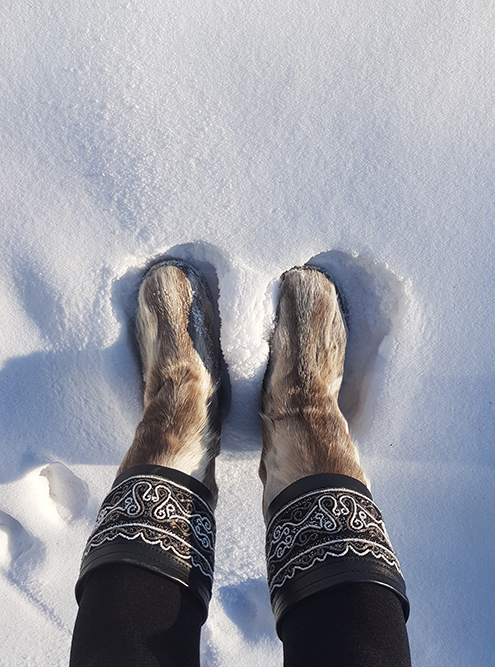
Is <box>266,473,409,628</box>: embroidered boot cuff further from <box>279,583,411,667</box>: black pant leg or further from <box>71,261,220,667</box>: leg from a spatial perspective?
<box>71,261,220,667</box>: leg

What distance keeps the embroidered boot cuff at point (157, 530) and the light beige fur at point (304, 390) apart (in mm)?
169

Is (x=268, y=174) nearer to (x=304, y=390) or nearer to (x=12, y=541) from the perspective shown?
(x=304, y=390)

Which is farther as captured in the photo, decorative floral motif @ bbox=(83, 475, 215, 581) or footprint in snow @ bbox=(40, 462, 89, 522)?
footprint in snow @ bbox=(40, 462, 89, 522)

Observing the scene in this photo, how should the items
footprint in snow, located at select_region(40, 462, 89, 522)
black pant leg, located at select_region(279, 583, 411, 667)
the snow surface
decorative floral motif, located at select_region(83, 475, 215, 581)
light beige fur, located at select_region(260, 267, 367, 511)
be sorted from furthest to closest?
footprint in snow, located at select_region(40, 462, 89, 522), the snow surface, light beige fur, located at select_region(260, 267, 367, 511), decorative floral motif, located at select_region(83, 475, 215, 581), black pant leg, located at select_region(279, 583, 411, 667)

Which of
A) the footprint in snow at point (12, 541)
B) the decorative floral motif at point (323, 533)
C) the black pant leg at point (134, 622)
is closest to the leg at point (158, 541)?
the black pant leg at point (134, 622)

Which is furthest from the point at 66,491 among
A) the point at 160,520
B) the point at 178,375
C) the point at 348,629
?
the point at 348,629

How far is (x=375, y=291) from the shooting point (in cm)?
115

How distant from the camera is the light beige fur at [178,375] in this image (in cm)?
92

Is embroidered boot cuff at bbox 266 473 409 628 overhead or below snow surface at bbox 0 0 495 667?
below

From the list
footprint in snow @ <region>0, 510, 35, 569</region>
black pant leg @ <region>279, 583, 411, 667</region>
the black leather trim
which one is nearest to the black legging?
black pant leg @ <region>279, 583, 411, 667</region>

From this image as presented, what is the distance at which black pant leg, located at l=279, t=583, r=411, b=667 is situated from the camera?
0.62m

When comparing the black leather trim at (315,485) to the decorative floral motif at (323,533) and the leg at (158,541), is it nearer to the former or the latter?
the decorative floral motif at (323,533)

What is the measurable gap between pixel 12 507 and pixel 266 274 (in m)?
0.83

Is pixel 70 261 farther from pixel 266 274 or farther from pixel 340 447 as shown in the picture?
pixel 340 447
